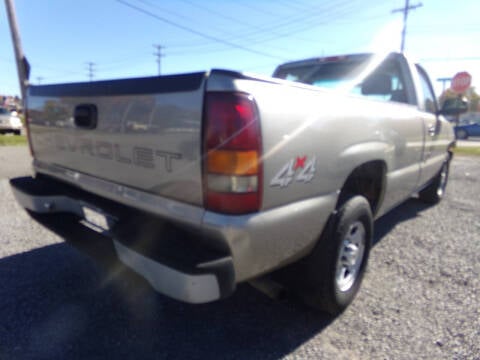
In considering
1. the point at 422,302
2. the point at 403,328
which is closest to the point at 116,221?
the point at 403,328

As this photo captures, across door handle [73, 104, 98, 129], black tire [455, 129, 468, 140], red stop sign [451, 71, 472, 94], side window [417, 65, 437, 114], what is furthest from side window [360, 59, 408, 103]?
black tire [455, 129, 468, 140]

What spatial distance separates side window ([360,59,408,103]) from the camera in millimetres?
3434

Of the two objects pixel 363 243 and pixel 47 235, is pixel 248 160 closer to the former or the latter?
pixel 363 243

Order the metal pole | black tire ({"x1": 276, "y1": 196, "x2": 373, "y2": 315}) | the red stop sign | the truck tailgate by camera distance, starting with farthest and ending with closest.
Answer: the red stop sign < the metal pole < black tire ({"x1": 276, "y1": 196, "x2": 373, "y2": 315}) < the truck tailgate

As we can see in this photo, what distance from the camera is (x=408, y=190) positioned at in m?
3.42

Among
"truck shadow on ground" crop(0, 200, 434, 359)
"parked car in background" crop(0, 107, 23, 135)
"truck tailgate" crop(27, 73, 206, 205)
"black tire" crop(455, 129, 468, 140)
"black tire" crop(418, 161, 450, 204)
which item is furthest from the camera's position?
"black tire" crop(455, 129, 468, 140)

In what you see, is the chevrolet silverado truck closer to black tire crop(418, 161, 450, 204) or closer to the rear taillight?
the rear taillight

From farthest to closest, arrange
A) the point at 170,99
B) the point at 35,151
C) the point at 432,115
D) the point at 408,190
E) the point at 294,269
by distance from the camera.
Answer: the point at 432,115, the point at 408,190, the point at 35,151, the point at 294,269, the point at 170,99

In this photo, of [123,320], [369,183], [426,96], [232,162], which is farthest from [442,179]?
[123,320]

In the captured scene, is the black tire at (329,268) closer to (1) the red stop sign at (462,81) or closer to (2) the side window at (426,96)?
(2) the side window at (426,96)

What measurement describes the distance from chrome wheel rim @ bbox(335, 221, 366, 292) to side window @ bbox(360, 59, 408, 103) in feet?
5.75

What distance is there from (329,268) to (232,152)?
1.06 m

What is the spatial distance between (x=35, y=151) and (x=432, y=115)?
4.20m

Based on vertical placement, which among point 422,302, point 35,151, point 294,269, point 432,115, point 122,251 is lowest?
point 422,302
